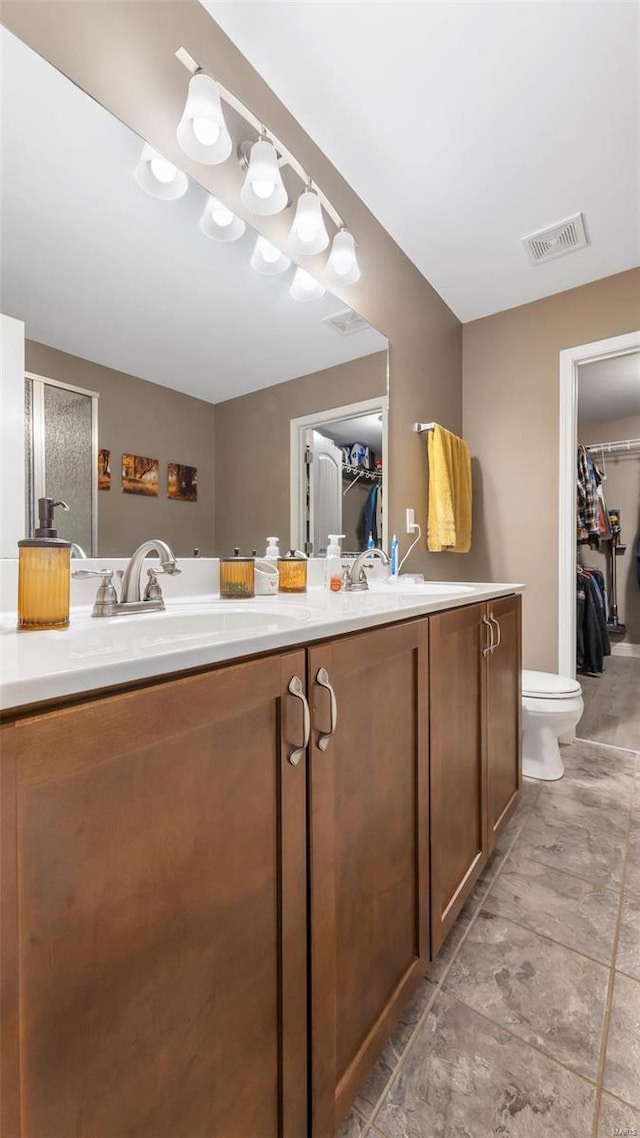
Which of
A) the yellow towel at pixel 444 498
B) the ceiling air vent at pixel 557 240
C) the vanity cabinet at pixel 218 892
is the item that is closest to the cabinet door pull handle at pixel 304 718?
the vanity cabinet at pixel 218 892

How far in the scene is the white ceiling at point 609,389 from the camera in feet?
10.9

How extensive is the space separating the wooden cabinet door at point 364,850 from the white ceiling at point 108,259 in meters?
0.88

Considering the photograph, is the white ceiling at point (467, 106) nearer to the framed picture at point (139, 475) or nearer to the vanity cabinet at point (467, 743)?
the framed picture at point (139, 475)

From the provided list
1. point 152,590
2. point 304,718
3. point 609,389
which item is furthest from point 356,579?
point 609,389

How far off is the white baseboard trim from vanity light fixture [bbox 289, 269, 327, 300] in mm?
4529

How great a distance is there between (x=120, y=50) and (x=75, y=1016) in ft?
5.72

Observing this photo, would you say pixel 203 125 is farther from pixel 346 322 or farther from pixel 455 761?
pixel 455 761

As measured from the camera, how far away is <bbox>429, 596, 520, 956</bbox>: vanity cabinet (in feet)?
3.43

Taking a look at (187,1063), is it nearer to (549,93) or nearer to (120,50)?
(120,50)

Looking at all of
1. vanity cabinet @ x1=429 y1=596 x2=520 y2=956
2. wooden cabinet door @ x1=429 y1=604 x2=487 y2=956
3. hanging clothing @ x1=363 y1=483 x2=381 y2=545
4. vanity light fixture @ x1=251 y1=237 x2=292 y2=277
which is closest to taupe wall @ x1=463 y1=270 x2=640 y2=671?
hanging clothing @ x1=363 y1=483 x2=381 y2=545

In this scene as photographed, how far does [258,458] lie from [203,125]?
828 mm

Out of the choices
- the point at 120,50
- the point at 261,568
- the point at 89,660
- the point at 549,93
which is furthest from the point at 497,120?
the point at 89,660

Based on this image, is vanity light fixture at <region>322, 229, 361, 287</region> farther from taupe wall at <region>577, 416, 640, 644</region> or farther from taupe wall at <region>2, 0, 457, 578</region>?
taupe wall at <region>577, 416, 640, 644</region>

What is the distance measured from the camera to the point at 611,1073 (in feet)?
2.97
